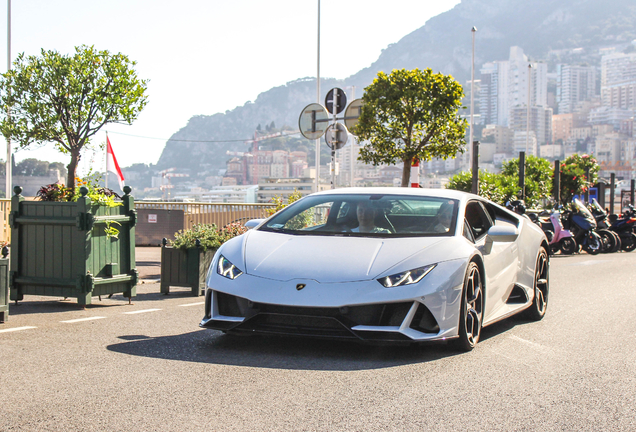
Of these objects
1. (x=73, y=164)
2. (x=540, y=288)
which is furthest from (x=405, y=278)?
(x=73, y=164)

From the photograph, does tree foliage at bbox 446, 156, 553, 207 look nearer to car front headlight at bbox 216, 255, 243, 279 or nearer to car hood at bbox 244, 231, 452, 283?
car hood at bbox 244, 231, 452, 283

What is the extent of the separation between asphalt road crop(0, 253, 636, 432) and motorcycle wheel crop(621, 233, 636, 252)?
15472mm

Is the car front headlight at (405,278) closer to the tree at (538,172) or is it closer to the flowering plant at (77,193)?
the flowering plant at (77,193)

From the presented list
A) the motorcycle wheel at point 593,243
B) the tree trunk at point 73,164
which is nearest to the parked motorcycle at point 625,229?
the motorcycle wheel at point 593,243

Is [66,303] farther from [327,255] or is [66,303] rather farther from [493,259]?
[493,259]

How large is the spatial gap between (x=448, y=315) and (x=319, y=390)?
1337 millimetres

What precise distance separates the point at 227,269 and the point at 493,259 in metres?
2.29

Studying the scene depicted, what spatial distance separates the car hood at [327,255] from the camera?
5.04 m

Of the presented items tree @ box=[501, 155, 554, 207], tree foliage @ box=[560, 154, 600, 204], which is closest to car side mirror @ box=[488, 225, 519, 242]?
tree @ box=[501, 155, 554, 207]

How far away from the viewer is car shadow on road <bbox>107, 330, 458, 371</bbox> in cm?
492

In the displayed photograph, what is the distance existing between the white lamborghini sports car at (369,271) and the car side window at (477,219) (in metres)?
0.02

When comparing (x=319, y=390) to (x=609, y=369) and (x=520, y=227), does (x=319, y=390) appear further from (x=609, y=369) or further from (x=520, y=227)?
(x=520, y=227)

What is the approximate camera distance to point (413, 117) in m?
20.8

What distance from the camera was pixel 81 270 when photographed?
7797 millimetres
